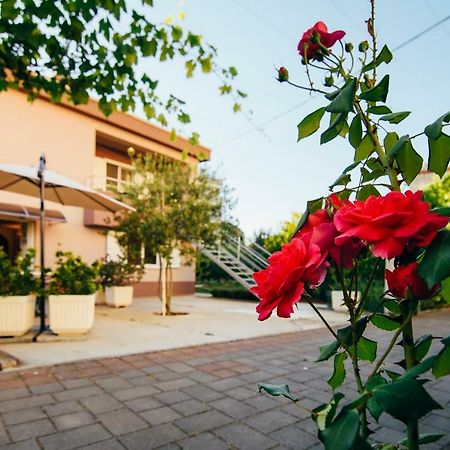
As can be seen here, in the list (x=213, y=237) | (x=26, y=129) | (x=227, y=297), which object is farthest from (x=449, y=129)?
(x=227, y=297)

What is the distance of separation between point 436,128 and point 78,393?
3.23 meters

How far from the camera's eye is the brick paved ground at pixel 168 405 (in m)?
2.23

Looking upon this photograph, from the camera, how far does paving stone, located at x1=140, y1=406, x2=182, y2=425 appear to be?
250 centimetres

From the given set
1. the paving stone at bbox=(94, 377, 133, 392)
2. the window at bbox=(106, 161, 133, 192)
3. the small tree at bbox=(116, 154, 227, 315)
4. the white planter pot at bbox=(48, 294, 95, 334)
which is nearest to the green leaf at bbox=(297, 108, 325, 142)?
the paving stone at bbox=(94, 377, 133, 392)

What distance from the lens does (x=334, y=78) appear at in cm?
103

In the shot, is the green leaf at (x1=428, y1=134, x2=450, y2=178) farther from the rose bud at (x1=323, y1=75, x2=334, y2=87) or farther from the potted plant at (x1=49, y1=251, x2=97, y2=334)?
the potted plant at (x1=49, y1=251, x2=97, y2=334)

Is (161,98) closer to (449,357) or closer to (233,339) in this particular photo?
(233,339)

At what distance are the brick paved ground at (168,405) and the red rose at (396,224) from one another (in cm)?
195

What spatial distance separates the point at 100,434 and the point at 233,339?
3.37m

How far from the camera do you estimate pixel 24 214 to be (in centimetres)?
1005

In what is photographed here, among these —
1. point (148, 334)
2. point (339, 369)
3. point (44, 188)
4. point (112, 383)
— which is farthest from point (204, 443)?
point (44, 188)

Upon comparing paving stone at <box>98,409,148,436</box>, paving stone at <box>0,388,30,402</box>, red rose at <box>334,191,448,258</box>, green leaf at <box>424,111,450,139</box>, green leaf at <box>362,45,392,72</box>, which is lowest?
paving stone at <box>98,409,148,436</box>

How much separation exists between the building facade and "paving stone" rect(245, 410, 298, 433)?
669 cm

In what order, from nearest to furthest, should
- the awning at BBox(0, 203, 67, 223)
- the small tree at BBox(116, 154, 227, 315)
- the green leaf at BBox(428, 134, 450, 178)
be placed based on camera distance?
1. the green leaf at BBox(428, 134, 450, 178)
2. the small tree at BBox(116, 154, 227, 315)
3. the awning at BBox(0, 203, 67, 223)
